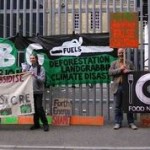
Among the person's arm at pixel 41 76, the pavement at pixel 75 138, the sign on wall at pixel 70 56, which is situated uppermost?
the sign on wall at pixel 70 56

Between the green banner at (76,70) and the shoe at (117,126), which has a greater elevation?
the green banner at (76,70)

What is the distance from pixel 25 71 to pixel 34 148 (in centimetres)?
271

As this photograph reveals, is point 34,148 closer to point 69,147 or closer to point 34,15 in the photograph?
point 69,147

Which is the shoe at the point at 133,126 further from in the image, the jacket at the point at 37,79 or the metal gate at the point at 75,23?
the jacket at the point at 37,79

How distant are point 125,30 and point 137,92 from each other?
59.6 inches

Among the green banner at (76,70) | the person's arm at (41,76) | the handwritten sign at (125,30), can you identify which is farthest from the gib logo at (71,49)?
the person's arm at (41,76)

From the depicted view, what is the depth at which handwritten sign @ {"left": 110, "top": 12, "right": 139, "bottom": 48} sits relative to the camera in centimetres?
1162

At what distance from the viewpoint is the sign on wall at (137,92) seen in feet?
37.7

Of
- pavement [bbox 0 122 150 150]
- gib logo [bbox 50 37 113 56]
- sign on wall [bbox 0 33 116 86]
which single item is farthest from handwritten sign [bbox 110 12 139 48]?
pavement [bbox 0 122 150 150]

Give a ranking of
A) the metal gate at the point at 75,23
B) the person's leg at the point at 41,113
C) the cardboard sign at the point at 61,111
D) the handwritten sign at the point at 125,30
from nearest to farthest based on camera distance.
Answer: the person's leg at the point at 41,113 → the handwritten sign at the point at 125,30 → the cardboard sign at the point at 61,111 → the metal gate at the point at 75,23

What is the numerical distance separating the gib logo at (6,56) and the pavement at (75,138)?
1.55 metres

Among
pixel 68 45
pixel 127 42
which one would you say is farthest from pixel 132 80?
pixel 68 45

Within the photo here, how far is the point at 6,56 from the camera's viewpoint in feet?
39.5

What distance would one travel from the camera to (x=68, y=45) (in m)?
12.1
